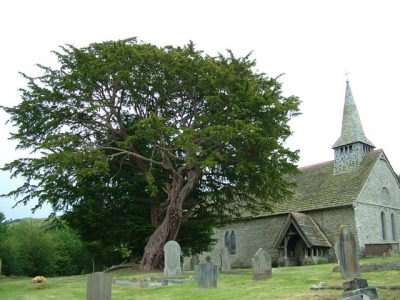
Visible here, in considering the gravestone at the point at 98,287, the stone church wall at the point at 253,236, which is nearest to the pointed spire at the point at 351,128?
the stone church wall at the point at 253,236

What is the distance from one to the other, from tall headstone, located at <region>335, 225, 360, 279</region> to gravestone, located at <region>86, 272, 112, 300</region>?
25.4 feet

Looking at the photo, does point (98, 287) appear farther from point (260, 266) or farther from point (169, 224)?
point (169, 224)

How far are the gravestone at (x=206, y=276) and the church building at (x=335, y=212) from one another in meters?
17.0

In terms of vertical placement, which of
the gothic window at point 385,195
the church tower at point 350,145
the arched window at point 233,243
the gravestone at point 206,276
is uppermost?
the church tower at point 350,145

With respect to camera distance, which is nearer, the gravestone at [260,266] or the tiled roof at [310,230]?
the gravestone at [260,266]

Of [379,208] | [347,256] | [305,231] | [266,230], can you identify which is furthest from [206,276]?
[379,208]

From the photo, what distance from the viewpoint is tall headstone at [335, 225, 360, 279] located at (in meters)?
14.3

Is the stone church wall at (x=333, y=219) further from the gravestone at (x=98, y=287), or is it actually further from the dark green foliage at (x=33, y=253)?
the gravestone at (x=98, y=287)

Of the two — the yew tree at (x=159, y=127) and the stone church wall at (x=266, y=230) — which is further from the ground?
the yew tree at (x=159, y=127)

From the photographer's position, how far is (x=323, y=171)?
38.5 m

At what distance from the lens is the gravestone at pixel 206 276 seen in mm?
14164

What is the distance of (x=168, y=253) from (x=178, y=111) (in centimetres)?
894

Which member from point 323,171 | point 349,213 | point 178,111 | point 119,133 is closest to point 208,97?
point 178,111

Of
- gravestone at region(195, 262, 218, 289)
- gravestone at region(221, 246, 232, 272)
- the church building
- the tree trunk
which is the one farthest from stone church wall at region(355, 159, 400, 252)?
gravestone at region(195, 262, 218, 289)
